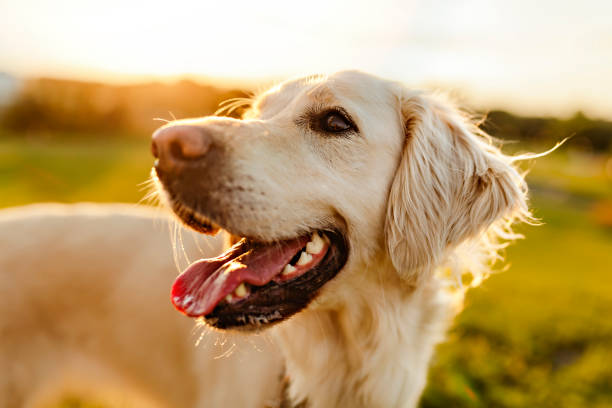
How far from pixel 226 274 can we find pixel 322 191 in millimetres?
565

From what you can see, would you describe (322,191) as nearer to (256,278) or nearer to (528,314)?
(256,278)

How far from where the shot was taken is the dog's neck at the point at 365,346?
7.84 feet

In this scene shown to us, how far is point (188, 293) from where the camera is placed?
210cm

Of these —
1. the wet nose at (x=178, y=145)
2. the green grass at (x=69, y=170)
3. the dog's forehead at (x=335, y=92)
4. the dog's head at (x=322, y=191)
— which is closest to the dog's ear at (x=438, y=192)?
the dog's head at (x=322, y=191)

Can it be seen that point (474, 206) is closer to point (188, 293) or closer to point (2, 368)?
point (188, 293)

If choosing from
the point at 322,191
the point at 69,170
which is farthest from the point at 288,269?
the point at 69,170

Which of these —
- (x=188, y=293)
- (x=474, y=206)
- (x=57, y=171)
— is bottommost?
(x=57, y=171)

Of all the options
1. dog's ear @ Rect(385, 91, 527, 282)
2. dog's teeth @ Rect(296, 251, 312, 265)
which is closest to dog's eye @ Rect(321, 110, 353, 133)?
dog's ear @ Rect(385, 91, 527, 282)

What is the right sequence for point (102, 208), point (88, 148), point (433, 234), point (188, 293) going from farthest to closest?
point (88, 148), point (102, 208), point (433, 234), point (188, 293)

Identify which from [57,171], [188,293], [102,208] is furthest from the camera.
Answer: [57,171]

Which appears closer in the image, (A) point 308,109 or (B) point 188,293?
(B) point 188,293

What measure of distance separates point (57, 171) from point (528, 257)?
52.9 ft

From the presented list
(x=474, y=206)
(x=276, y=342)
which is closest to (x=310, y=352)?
(x=276, y=342)

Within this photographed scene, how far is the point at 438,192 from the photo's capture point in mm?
2365
